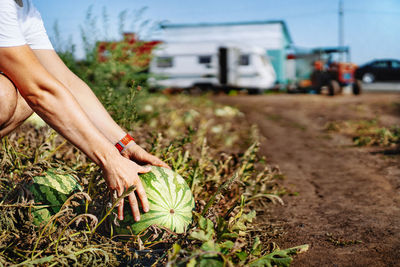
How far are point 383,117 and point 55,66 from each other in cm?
746

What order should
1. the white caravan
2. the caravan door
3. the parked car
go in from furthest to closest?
the parked car < the caravan door < the white caravan

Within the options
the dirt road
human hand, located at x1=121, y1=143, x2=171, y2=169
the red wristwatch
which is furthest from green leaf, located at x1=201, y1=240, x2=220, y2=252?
the red wristwatch

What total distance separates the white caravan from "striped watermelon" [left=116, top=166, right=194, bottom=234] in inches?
681

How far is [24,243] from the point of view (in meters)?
2.14

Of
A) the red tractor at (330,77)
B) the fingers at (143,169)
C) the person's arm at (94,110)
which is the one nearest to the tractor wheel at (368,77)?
the red tractor at (330,77)

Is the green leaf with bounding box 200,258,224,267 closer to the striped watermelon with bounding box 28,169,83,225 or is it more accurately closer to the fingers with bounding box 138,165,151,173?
the fingers with bounding box 138,165,151,173

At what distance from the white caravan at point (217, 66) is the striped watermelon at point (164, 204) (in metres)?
17.3

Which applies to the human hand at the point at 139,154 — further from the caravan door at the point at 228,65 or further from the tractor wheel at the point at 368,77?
the tractor wheel at the point at 368,77

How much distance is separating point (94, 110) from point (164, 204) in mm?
764

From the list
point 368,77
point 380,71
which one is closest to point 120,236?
point 380,71

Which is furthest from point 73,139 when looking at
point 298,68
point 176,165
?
point 298,68

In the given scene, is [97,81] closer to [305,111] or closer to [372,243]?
[372,243]

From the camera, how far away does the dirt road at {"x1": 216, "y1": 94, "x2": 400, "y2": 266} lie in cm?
244

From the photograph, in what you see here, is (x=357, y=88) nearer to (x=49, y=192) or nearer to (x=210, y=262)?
(x=49, y=192)
